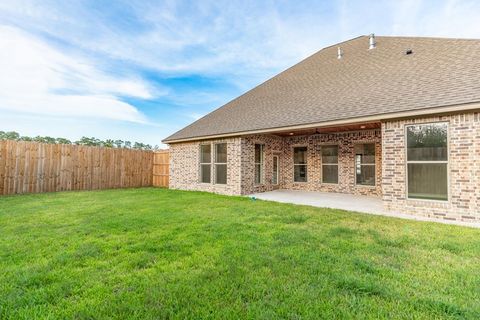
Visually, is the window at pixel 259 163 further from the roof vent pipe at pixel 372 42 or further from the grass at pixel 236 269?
the roof vent pipe at pixel 372 42

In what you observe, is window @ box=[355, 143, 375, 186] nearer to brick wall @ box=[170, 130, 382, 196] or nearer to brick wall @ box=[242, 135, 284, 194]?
brick wall @ box=[170, 130, 382, 196]

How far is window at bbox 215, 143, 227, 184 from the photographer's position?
11266 millimetres

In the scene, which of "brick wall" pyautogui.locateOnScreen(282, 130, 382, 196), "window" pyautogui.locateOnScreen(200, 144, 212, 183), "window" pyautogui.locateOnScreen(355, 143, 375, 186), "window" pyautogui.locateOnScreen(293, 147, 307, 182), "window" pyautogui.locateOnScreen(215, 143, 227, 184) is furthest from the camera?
"window" pyautogui.locateOnScreen(293, 147, 307, 182)

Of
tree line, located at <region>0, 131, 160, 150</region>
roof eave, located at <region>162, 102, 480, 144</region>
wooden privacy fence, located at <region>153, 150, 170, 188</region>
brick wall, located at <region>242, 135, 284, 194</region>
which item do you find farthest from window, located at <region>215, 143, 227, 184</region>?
tree line, located at <region>0, 131, 160, 150</region>

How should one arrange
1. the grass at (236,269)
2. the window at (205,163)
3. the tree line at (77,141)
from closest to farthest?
the grass at (236,269), the window at (205,163), the tree line at (77,141)

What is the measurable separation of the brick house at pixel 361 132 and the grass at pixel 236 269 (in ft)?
5.75

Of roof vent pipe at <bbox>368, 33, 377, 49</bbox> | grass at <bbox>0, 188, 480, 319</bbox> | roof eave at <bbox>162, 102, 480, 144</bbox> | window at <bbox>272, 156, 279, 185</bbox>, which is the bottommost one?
grass at <bbox>0, 188, 480, 319</bbox>

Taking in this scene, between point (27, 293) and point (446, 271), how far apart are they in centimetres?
479

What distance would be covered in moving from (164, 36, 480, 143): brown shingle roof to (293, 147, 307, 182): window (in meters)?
2.95

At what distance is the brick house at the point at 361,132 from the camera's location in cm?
603

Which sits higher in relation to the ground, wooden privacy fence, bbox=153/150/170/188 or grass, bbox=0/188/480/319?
wooden privacy fence, bbox=153/150/170/188

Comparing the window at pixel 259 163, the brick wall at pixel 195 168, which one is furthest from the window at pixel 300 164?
the brick wall at pixel 195 168

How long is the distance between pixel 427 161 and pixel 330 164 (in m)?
5.11

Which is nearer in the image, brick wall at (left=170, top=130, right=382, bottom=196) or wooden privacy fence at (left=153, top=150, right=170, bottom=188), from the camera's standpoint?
brick wall at (left=170, top=130, right=382, bottom=196)
